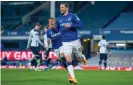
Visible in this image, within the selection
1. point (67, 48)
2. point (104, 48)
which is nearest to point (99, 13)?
point (104, 48)

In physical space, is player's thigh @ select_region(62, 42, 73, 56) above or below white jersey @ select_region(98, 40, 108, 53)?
above

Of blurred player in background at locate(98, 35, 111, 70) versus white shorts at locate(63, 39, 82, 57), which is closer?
white shorts at locate(63, 39, 82, 57)

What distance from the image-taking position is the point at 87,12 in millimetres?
33375

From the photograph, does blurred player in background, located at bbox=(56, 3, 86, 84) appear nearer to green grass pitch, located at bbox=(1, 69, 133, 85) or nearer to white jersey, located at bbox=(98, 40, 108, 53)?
green grass pitch, located at bbox=(1, 69, 133, 85)

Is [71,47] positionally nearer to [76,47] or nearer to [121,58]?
[76,47]

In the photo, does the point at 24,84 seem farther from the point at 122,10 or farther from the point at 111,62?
the point at 122,10

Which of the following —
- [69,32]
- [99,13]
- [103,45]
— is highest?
[69,32]

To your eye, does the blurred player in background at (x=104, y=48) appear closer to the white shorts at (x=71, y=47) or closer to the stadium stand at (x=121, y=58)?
the stadium stand at (x=121, y=58)

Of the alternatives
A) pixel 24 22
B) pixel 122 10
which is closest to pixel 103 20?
pixel 122 10

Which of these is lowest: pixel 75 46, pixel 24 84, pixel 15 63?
pixel 15 63

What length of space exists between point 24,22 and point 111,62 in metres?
13.5

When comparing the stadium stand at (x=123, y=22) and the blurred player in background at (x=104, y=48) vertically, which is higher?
the stadium stand at (x=123, y=22)

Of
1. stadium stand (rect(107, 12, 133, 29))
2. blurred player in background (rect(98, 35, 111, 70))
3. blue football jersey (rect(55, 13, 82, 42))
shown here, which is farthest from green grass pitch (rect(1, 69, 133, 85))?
stadium stand (rect(107, 12, 133, 29))

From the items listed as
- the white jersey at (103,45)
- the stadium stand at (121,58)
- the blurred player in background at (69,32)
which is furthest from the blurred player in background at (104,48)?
the blurred player in background at (69,32)
